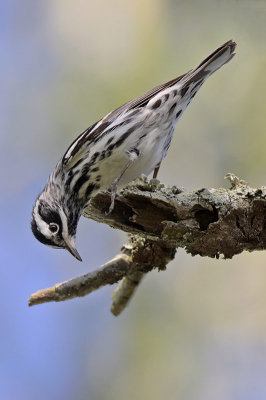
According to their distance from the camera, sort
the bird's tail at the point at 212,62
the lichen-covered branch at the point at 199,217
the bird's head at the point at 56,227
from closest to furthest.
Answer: the lichen-covered branch at the point at 199,217 < the bird's tail at the point at 212,62 < the bird's head at the point at 56,227

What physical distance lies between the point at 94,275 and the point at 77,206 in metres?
0.74

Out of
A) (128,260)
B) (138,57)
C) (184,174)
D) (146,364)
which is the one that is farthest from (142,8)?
(146,364)

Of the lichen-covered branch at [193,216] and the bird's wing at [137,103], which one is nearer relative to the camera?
the lichen-covered branch at [193,216]

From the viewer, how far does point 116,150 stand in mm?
4168

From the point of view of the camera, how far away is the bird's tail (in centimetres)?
410

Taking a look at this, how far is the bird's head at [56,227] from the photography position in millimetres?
4207

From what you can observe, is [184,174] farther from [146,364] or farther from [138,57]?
[146,364]

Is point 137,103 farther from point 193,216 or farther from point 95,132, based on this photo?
point 193,216

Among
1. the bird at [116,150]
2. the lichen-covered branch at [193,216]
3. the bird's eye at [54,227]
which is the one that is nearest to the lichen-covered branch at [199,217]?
the lichen-covered branch at [193,216]

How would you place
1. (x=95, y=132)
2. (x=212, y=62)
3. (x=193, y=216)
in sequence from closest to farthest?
(x=193, y=216) → (x=212, y=62) → (x=95, y=132)

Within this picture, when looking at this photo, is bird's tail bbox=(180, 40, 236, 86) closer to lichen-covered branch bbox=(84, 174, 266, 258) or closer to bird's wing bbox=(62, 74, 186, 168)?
bird's wing bbox=(62, 74, 186, 168)

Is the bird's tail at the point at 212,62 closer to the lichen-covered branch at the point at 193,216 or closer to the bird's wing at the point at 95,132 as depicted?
the bird's wing at the point at 95,132

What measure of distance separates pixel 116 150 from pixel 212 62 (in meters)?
0.88

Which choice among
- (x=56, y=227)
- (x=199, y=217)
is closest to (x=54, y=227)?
(x=56, y=227)
